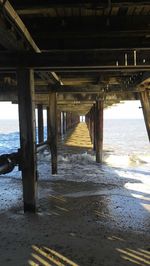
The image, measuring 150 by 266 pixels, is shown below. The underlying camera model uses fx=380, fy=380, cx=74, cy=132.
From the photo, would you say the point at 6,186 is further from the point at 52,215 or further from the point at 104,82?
the point at 104,82

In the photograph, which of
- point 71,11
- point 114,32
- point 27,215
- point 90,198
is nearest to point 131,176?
point 90,198

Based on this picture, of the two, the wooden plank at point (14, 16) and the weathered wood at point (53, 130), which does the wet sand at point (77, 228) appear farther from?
the wooden plank at point (14, 16)

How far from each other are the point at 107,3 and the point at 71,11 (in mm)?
708

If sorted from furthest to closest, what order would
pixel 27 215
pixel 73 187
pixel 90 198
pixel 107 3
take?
pixel 73 187
pixel 90 198
pixel 27 215
pixel 107 3

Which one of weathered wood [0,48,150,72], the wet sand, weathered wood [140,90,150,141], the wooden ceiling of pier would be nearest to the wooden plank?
the wooden ceiling of pier

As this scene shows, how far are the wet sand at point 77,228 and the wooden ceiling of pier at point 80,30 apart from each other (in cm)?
227

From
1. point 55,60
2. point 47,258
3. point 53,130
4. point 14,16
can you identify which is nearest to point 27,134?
point 55,60

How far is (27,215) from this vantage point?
572 cm

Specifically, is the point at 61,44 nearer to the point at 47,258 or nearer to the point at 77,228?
the point at 77,228

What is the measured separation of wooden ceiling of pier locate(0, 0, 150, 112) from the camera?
4.25 m

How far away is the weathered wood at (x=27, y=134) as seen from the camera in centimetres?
572

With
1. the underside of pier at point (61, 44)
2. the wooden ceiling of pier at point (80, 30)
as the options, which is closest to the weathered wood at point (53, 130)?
the underside of pier at point (61, 44)

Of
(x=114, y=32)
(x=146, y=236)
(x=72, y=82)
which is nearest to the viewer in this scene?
(x=146, y=236)

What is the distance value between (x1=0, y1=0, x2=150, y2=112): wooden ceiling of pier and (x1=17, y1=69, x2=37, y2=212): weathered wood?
490 mm
